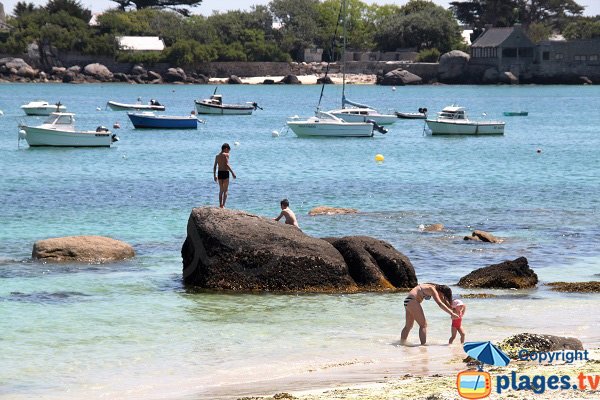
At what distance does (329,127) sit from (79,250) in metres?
45.0

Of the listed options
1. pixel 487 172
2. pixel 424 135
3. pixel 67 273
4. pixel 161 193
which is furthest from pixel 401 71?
pixel 67 273

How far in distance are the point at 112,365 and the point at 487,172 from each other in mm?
36890

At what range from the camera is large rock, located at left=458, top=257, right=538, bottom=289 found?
23.3 m

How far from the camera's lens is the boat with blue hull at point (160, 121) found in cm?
7950

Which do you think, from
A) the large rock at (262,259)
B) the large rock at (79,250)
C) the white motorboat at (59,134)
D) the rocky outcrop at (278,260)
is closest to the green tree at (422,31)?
the white motorboat at (59,134)

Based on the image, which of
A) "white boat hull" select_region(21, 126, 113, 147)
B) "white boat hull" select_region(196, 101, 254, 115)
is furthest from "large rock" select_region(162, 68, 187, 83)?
"white boat hull" select_region(21, 126, 113, 147)

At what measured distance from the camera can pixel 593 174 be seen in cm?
5112

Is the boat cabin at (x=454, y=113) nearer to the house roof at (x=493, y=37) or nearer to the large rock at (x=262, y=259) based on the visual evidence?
the large rock at (x=262, y=259)

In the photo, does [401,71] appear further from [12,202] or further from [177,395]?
[177,395]

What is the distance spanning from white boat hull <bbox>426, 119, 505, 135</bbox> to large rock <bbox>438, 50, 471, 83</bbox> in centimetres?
10695

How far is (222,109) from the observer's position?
102000mm

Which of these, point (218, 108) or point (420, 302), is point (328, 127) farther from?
point (420, 302)

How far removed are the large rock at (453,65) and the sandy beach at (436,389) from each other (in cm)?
16915

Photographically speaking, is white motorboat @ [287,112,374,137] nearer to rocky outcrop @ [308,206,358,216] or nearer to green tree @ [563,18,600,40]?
rocky outcrop @ [308,206,358,216]
